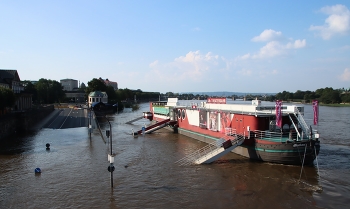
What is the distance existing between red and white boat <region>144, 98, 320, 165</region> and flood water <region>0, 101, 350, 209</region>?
3.70 feet

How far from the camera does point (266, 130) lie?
27531 millimetres

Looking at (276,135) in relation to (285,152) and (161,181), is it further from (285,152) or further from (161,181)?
(161,181)

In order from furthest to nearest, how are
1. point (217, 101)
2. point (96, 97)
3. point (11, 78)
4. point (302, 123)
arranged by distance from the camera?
point (96, 97) < point (11, 78) < point (217, 101) < point (302, 123)

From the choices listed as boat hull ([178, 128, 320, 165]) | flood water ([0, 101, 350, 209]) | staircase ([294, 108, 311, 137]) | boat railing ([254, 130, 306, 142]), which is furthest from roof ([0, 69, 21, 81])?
staircase ([294, 108, 311, 137])

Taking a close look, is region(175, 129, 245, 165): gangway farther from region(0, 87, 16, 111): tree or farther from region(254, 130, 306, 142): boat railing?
region(0, 87, 16, 111): tree

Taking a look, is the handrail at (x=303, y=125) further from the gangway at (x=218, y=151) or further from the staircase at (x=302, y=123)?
the gangway at (x=218, y=151)

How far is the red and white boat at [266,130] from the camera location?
2427 centimetres

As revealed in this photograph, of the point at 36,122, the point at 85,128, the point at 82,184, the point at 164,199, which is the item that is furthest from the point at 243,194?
the point at 36,122

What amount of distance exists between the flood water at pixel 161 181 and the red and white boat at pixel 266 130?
3.70ft

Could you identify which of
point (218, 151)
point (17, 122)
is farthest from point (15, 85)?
point (218, 151)

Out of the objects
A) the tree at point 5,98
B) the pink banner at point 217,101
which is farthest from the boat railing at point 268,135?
the tree at point 5,98

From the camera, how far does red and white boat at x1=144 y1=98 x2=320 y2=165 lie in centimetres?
2427

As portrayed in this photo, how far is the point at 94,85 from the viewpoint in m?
129

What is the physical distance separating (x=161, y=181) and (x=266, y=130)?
1205cm
